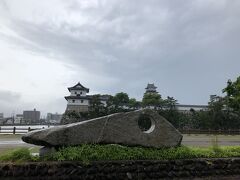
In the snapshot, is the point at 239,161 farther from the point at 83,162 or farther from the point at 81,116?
the point at 81,116

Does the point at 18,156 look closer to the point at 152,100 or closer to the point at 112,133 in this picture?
the point at 112,133

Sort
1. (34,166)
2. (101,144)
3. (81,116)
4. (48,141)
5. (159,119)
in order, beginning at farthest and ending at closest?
(81,116) → (159,119) → (101,144) → (48,141) → (34,166)

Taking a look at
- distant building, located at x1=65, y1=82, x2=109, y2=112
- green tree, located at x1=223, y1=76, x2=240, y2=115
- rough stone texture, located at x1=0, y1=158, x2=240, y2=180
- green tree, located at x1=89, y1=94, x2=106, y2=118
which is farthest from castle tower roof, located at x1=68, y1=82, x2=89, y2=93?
rough stone texture, located at x1=0, y1=158, x2=240, y2=180

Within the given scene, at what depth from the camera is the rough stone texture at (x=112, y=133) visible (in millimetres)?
9016

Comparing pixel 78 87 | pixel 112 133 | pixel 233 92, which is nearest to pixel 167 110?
pixel 233 92

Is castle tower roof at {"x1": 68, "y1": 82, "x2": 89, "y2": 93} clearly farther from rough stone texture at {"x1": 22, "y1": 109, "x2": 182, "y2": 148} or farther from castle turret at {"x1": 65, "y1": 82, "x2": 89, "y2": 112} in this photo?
rough stone texture at {"x1": 22, "y1": 109, "x2": 182, "y2": 148}

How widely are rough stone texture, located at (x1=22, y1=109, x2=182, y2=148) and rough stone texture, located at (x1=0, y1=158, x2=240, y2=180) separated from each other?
802 millimetres

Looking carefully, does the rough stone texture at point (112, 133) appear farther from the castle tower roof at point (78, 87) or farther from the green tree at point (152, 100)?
the castle tower roof at point (78, 87)

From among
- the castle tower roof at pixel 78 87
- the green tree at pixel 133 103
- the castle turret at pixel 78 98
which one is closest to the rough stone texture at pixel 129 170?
the green tree at pixel 133 103

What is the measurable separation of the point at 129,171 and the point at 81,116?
4183 cm

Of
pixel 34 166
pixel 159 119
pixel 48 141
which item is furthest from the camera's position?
pixel 159 119

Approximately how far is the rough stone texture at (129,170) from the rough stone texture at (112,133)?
0.80 metres

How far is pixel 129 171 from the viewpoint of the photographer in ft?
29.5

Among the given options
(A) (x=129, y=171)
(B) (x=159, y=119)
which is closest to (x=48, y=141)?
(A) (x=129, y=171)
